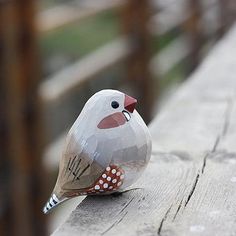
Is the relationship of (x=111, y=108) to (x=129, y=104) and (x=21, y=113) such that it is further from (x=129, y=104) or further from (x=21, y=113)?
(x=21, y=113)

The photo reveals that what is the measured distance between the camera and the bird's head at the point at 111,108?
0.73 meters

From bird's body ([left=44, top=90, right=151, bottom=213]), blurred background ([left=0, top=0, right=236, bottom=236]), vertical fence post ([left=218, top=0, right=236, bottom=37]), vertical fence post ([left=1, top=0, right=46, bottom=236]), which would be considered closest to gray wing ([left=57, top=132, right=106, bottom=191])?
bird's body ([left=44, top=90, right=151, bottom=213])

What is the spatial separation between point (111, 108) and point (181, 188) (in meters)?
0.14

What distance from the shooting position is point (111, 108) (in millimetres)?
737

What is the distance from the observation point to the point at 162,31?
3.87 metres

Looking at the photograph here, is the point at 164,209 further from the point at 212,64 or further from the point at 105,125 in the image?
the point at 212,64

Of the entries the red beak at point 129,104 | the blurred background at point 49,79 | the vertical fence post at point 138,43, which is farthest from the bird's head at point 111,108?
the vertical fence post at point 138,43

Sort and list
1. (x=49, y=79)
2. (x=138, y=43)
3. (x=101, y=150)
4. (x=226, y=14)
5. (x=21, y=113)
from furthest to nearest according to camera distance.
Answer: (x=226, y=14)
(x=138, y=43)
(x=49, y=79)
(x=21, y=113)
(x=101, y=150)

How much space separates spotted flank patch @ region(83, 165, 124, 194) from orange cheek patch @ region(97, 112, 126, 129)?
0.14 ft

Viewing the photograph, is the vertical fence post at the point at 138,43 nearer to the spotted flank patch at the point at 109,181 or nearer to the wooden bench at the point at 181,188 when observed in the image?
the wooden bench at the point at 181,188

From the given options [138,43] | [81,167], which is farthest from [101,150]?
[138,43]

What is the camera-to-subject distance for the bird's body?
0.72 m

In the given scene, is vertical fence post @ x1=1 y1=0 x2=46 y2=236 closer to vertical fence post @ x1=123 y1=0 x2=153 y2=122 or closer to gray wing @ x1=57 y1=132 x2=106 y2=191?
vertical fence post @ x1=123 y1=0 x2=153 y2=122

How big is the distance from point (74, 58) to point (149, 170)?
3.66 metres
